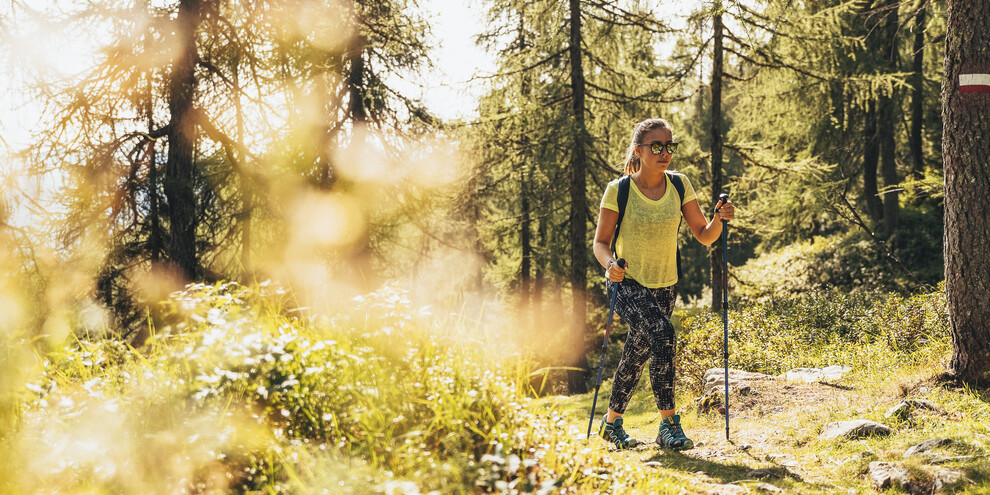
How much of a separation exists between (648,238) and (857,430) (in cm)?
182

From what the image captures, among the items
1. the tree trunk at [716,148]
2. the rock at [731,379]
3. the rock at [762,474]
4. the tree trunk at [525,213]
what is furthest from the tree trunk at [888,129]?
the rock at [762,474]

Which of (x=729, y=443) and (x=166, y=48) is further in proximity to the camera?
(x=166, y=48)

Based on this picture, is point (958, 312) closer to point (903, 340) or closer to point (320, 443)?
point (903, 340)

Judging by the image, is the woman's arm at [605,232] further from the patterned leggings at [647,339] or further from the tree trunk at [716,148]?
the tree trunk at [716,148]

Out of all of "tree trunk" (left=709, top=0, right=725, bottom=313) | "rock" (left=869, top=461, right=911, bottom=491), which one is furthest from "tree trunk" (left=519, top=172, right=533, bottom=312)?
"rock" (left=869, top=461, right=911, bottom=491)

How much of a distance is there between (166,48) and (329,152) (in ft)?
13.3

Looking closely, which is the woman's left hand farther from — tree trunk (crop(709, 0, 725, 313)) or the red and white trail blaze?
tree trunk (crop(709, 0, 725, 313))

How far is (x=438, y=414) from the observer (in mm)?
2900

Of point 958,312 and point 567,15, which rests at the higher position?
point 567,15

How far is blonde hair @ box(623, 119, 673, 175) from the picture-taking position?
13.5 feet

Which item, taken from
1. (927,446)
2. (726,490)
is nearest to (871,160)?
(927,446)

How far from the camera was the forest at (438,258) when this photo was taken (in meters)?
2.90

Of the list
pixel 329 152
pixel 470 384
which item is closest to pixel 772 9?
pixel 329 152

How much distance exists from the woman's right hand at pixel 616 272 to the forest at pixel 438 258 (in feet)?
1.75
